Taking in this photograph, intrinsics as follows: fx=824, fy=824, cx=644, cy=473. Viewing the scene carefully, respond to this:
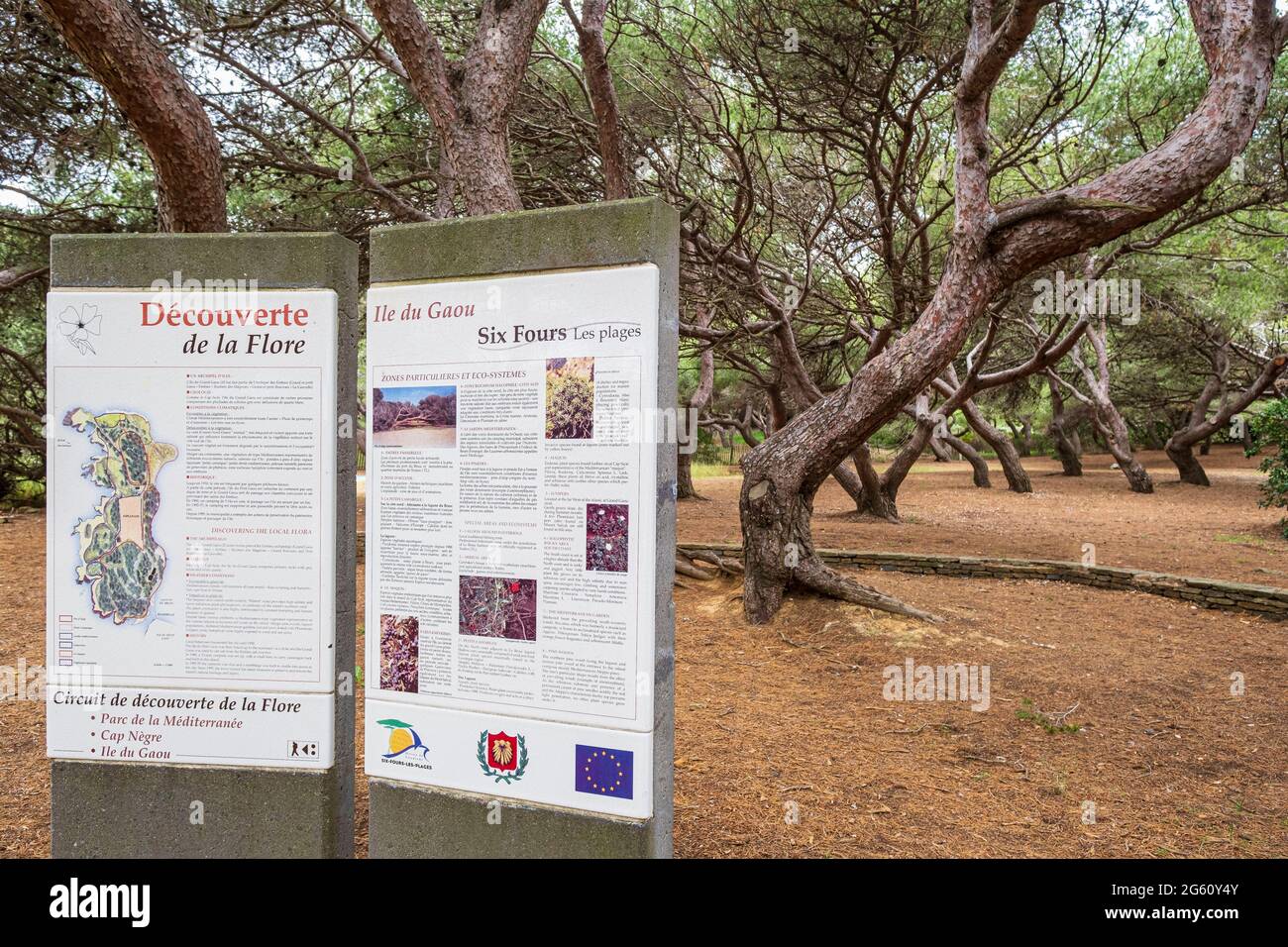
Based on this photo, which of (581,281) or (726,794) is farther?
(726,794)

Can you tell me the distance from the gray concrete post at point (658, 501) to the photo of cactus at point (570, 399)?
0.22 meters

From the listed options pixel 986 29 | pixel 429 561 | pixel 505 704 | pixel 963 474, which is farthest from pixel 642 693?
pixel 963 474

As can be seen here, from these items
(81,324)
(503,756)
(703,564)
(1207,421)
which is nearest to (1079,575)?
(703,564)

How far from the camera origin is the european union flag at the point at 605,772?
8.36 ft

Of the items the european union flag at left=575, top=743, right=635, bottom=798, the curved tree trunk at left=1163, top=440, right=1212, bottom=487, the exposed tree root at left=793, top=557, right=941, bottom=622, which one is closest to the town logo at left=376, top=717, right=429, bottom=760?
the european union flag at left=575, top=743, right=635, bottom=798

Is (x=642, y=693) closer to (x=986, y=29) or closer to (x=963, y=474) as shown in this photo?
(x=986, y=29)

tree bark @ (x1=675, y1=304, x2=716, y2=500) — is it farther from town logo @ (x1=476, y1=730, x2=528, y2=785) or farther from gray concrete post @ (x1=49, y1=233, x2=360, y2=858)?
town logo @ (x1=476, y1=730, x2=528, y2=785)

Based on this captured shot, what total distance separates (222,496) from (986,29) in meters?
6.11

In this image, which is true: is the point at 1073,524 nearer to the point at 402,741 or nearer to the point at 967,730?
the point at 967,730

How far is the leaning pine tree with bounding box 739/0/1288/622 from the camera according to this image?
17.5 ft

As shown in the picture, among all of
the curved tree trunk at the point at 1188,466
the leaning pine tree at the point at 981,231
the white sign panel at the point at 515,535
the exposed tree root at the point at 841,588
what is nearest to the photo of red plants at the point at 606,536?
the white sign panel at the point at 515,535

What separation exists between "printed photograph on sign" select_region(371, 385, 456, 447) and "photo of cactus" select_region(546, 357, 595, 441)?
1.18 ft

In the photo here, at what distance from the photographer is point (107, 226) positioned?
28.4ft

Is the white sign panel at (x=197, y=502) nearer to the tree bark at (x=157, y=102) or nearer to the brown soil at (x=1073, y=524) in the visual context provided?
the tree bark at (x=157, y=102)
